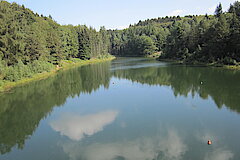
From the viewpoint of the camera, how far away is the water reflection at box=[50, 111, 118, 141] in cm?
1739

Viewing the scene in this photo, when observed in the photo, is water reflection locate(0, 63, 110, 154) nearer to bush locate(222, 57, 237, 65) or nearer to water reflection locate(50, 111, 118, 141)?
water reflection locate(50, 111, 118, 141)

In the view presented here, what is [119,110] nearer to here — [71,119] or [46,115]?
[71,119]

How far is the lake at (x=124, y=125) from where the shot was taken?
13.7m

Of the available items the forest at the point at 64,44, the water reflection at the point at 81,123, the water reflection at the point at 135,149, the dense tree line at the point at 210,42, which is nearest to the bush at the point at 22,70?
the forest at the point at 64,44

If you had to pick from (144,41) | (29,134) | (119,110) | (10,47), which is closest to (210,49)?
(119,110)

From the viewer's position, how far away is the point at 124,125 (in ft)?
60.1

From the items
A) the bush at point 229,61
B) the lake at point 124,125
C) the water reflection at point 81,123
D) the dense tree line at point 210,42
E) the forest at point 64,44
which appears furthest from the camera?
the dense tree line at point 210,42

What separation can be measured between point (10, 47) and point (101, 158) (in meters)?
34.1

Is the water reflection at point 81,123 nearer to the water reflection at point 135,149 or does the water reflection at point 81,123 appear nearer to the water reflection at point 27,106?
the water reflection at point 135,149

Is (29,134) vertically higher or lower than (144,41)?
lower

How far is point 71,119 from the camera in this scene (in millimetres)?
20922

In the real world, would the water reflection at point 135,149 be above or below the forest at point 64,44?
below

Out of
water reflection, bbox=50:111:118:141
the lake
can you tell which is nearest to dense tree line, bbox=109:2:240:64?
the lake

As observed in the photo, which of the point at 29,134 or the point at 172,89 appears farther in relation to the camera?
the point at 172,89
